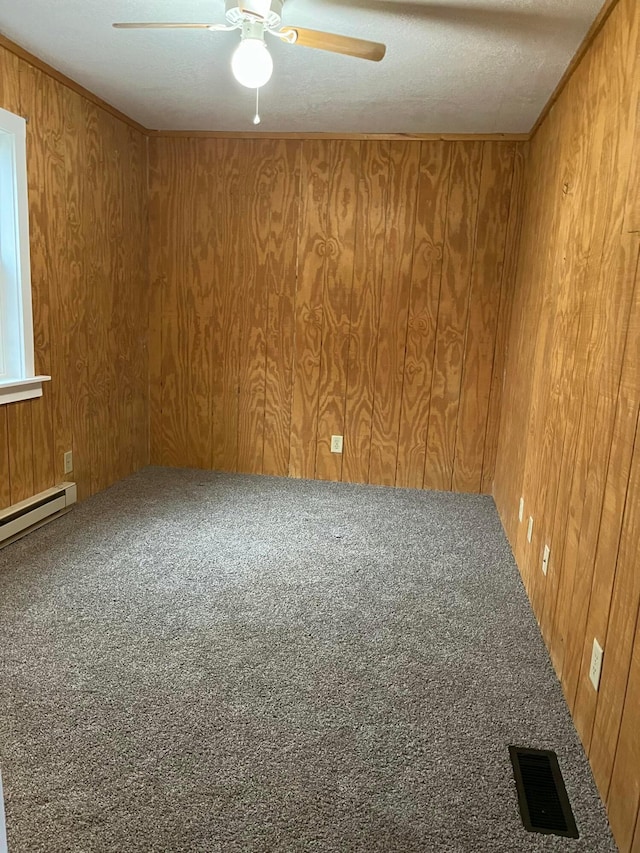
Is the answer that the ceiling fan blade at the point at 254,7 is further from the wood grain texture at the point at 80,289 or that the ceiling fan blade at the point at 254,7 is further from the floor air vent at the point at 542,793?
the floor air vent at the point at 542,793

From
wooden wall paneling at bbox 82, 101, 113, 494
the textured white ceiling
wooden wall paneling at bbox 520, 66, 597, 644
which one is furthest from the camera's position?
wooden wall paneling at bbox 82, 101, 113, 494

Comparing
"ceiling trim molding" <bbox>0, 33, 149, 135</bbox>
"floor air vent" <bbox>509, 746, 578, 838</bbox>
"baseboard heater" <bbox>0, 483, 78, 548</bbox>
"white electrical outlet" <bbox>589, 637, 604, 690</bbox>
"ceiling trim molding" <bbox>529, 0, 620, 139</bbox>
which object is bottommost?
"floor air vent" <bbox>509, 746, 578, 838</bbox>

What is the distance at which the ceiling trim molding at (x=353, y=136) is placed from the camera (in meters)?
3.54

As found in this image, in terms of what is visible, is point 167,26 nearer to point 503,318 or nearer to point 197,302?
point 197,302

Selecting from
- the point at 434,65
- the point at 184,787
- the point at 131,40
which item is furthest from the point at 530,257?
the point at 184,787

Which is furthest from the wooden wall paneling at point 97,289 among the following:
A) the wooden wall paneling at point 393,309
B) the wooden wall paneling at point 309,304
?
the wooden wall paneling at point 393,309

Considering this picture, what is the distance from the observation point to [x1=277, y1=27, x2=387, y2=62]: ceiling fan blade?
196cm

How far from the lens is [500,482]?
3.58 m

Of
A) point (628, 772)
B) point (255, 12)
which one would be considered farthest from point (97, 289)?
point (628, 772)

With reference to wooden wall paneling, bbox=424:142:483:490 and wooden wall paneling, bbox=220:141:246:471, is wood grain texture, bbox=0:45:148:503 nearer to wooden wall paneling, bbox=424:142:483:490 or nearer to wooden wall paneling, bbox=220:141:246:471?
wooden wall paneling, bbox=220:141:246:471

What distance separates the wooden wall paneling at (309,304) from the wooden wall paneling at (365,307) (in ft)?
0.75

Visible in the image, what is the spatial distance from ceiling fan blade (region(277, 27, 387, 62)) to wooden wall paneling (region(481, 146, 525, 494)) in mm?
1860

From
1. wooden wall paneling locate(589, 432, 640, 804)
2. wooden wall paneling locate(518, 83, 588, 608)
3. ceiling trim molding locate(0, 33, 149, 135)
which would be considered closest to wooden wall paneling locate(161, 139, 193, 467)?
ceiling trim molding locate(0, 33, 149, 135)

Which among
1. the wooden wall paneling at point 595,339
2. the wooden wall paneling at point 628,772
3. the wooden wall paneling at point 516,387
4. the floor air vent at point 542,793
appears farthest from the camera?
the wooden wall paneling at point 516,387
